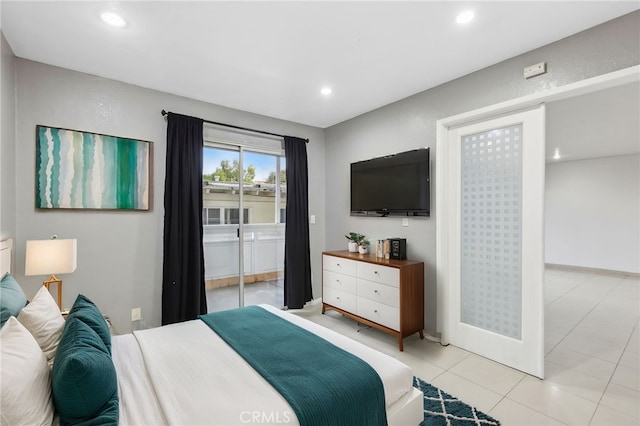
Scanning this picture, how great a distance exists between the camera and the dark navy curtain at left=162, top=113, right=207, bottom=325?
318 cm

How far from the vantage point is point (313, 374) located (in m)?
1.50

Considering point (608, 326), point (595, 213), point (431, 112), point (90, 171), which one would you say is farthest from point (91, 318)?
point (595, 213)

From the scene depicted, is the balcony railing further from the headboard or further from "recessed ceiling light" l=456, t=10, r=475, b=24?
"recessed ceiling light" l=456, t=10, r=475, b=24

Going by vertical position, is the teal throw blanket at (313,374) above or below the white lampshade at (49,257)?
below

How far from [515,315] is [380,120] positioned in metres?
2.57

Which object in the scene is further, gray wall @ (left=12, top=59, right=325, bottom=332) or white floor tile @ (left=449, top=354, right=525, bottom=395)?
gray wall @ (left=12, top=59, right=325, bottom=332)

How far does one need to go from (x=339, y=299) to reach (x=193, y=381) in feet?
8.03

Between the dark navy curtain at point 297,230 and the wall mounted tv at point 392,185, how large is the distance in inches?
28.6

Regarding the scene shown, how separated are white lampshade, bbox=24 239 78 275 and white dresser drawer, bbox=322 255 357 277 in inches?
101

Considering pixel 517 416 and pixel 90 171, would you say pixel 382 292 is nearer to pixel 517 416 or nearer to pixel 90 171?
pixel 517 416

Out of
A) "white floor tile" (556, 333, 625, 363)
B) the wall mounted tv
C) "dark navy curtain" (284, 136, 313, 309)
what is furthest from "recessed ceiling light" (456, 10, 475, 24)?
"white floor tile" (556, 333, 625, 363)

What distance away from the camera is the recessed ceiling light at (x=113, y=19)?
6.61ft

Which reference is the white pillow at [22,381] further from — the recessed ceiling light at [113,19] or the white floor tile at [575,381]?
the white floor tile at [575,381]

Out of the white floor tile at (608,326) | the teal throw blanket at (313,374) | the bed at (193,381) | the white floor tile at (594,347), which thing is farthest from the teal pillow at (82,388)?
the white floor tile at (608,326)
